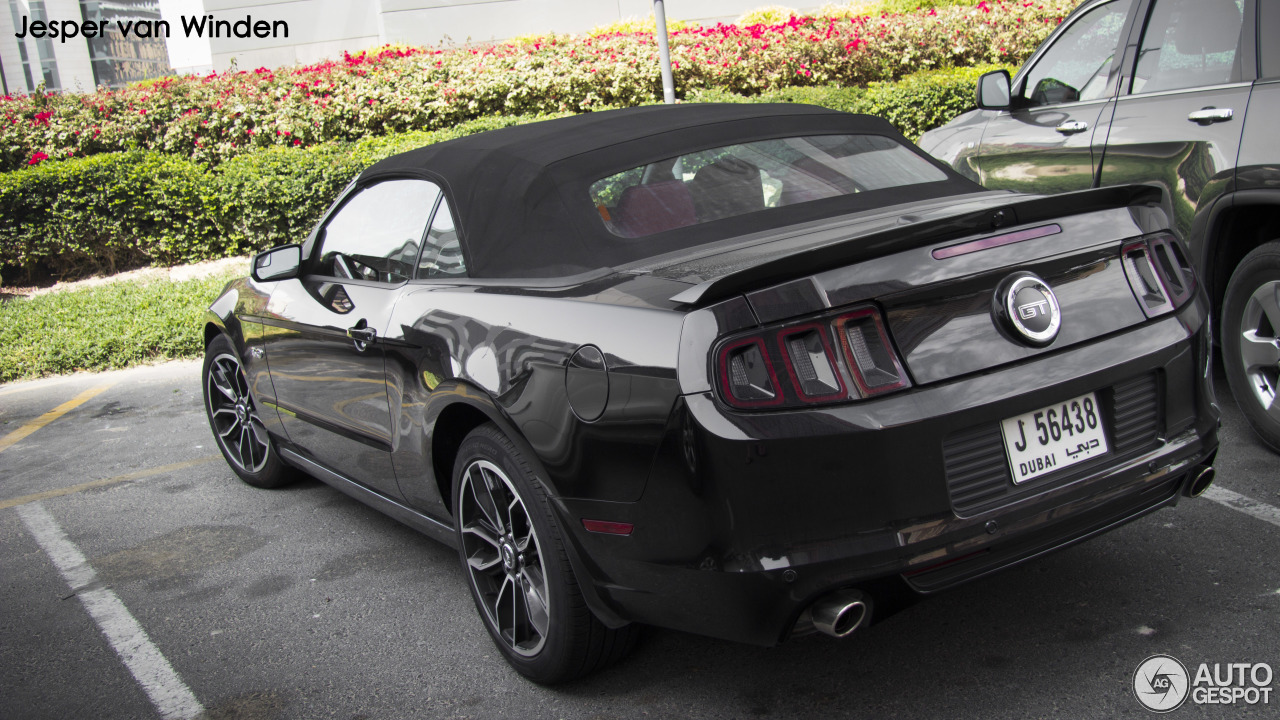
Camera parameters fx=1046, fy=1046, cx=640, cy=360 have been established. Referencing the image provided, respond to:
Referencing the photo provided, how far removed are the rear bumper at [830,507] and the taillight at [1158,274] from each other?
281 mm

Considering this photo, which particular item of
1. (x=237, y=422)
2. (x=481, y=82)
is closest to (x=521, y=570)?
(x=237, y=422)

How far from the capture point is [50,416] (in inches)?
279

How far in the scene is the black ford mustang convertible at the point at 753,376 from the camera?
231 centimetres

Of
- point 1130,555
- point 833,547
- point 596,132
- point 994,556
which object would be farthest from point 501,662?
point 1130,555

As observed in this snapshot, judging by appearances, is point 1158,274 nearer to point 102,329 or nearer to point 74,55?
point 102,329

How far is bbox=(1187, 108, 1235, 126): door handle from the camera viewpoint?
13.5 feet

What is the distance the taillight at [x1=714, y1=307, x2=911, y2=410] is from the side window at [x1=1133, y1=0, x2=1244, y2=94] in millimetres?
2843

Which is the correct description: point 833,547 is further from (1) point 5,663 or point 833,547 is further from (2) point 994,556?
(1) point 5,663

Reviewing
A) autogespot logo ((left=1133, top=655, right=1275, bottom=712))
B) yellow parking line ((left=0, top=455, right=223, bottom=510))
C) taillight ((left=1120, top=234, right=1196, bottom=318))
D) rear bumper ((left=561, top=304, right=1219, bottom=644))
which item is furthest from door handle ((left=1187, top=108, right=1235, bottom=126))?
yellow parking line ((left=0, top=455, right=223, bottom=510))

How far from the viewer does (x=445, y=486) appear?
3404 millimetres

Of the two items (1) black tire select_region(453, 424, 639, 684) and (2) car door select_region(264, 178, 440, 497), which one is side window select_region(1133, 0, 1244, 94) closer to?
(2) car door select_region(264, 178, 440, 497)

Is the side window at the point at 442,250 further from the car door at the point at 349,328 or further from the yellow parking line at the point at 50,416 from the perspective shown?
the yellow parking line at the point at 50,416

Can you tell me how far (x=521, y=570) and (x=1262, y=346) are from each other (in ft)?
9.82

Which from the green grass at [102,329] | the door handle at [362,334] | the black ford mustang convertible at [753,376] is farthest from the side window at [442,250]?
the green grass at [102,329]
